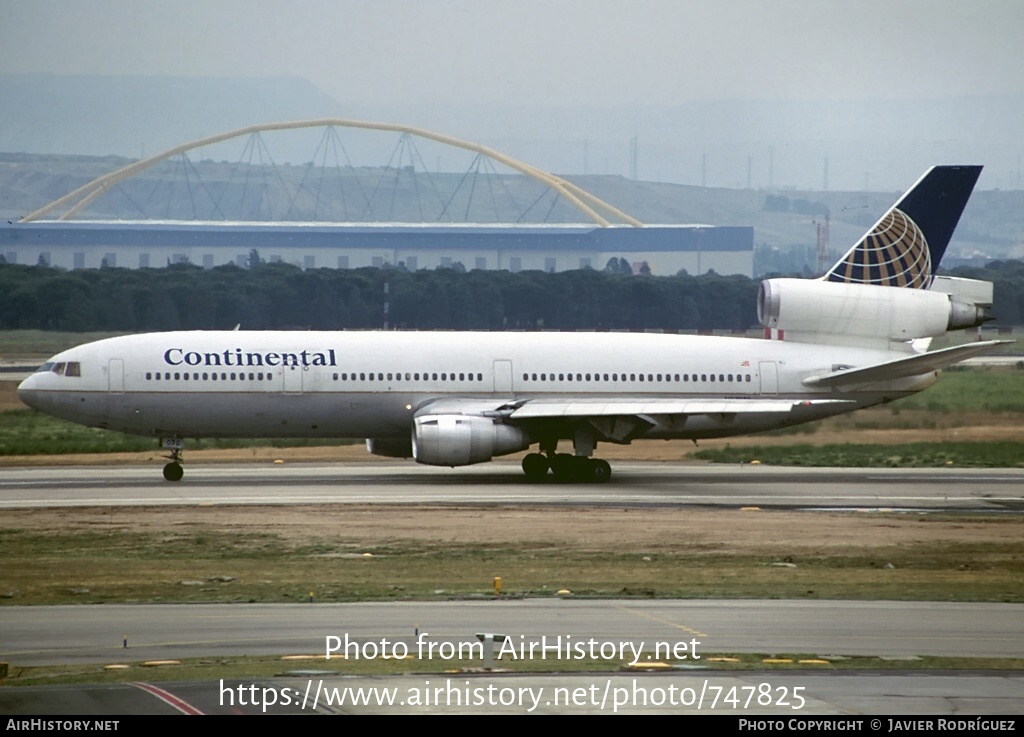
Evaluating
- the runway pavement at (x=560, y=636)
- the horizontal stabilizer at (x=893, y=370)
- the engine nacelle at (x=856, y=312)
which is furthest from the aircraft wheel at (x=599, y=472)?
the runway pavement at (x=560, y=636)

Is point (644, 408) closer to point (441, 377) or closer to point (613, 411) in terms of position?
point (613, 411)

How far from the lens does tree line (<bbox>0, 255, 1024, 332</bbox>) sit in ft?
307

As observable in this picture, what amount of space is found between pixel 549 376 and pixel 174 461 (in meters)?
11.8

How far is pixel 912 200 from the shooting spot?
47.8 m

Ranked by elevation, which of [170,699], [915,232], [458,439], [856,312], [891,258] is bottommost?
[170,699]

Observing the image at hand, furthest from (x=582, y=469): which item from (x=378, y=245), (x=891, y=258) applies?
(x=378, y=245)

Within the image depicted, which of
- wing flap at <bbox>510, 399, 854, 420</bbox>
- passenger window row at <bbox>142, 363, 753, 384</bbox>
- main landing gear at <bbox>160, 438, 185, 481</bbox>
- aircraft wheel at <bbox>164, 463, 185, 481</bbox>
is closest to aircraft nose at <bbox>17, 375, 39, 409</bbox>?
passenger window row at <bbox>142, 363, 753, 384</bbox>

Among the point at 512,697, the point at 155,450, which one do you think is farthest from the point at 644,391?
the point at 512,697

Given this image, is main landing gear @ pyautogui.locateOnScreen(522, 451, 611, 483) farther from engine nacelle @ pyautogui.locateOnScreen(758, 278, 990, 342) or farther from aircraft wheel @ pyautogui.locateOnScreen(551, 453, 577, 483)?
engine nacelle @ pyautogui.locateOnScreen(758, 278, 990, 342)

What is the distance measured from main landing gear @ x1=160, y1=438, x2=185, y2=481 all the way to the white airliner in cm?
6

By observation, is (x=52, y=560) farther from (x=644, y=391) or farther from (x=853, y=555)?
(x=644, y=391)

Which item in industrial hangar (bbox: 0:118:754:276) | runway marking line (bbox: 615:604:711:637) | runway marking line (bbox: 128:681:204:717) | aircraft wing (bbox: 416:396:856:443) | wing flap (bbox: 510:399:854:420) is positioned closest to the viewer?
runway marking line (bbox: 128:681:204:717)

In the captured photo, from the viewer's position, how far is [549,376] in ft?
146

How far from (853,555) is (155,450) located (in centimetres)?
3124
